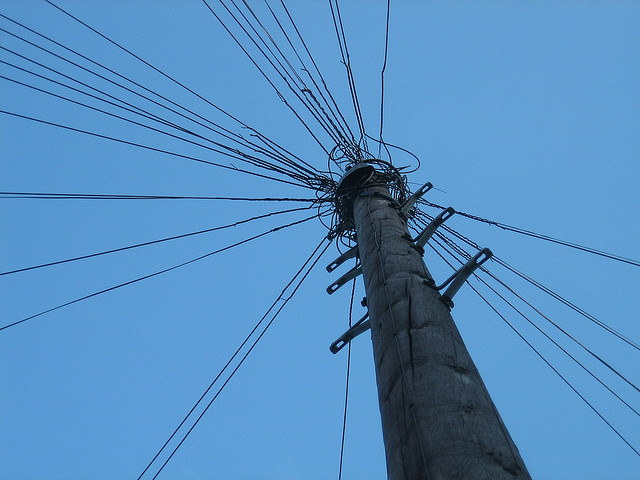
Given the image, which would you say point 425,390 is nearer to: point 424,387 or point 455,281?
point 424,387

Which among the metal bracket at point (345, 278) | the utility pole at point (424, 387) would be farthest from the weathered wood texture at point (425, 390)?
the metal bracket at point (345, 278)

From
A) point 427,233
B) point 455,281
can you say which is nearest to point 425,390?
point 455,281

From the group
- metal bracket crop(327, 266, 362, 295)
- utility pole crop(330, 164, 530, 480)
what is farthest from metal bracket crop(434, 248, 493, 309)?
metal bracket crop(327, 266, 362, 295)

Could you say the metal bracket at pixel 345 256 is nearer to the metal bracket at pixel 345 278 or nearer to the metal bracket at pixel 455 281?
the metal bracket at pixel 345 278

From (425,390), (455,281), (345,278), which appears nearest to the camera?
(425,390)

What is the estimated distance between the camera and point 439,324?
8.50 ft

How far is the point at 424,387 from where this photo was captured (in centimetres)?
220

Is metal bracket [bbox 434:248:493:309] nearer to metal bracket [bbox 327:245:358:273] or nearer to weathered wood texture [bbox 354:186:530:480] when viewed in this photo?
weathered wood texture [bbox 354:186:530:480]

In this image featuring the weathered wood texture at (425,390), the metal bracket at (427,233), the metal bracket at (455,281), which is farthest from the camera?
the metal bracket at (427,233)

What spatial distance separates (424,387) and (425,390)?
0.02m

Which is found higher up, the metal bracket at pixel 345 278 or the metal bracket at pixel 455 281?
the metal bracket at pixel 455 281

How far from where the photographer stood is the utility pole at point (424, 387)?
187 cm

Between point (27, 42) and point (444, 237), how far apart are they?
412 cm

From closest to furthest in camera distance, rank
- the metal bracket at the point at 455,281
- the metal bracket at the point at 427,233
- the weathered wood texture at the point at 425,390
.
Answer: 1. the weathered wood texture at the point at 425,390
2. the metal bracket at the point at 455,281
3. the metal bracket at the point at 427,233
